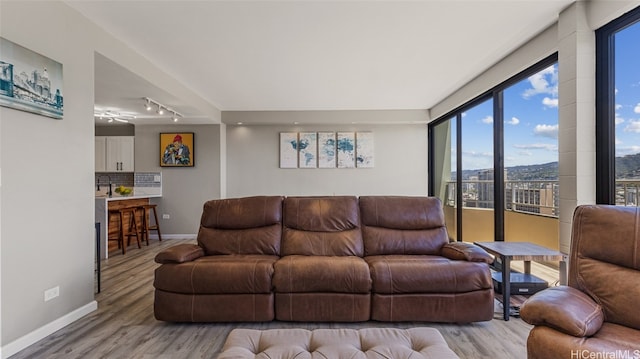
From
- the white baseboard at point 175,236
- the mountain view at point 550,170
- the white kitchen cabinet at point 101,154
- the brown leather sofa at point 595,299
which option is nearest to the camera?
the brown leather sofa at point 595,299

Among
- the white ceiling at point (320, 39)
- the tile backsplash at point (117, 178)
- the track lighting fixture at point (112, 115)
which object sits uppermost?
the white ceiling at point (320, 39)

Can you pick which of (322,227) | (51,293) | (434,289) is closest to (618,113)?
(434,289)

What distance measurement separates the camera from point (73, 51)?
2490 mm

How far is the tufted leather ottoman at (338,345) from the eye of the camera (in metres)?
1.32

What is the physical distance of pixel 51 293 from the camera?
2244 mm

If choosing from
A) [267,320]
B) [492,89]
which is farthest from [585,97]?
[267,320]

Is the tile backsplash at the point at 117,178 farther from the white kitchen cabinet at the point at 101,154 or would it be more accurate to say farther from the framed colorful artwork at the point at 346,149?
the framed colorful artwork at the point at 346,149

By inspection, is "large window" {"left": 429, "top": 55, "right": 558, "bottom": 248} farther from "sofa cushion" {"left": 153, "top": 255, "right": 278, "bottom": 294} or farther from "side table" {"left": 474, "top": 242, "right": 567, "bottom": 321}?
"sofa cushion" {"left": 153, "top": 255, "right": 278, "bottom": 294}

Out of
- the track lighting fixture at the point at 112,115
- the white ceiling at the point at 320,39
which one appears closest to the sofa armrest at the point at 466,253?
the white ceiling at the point at 320,39

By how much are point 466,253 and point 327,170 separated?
419 centimetres

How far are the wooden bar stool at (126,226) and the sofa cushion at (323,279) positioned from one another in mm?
3790

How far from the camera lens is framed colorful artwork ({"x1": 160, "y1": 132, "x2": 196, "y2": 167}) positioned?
6094 mm

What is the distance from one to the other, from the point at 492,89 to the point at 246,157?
4752 mm

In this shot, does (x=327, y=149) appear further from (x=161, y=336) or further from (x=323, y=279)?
(x=161, y=336)
